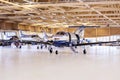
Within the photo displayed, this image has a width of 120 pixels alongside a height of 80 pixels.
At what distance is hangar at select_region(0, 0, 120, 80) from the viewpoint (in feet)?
17.8

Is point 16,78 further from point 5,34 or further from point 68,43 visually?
point 5,34

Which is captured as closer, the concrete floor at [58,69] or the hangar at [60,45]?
the concrete floor at [58,69]

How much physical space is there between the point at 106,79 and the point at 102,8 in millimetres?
10122

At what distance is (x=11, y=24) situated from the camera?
25219mm

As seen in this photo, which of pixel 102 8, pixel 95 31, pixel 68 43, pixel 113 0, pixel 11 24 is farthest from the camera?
pixel 95 31

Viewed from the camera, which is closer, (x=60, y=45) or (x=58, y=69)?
(x=58, y=69)

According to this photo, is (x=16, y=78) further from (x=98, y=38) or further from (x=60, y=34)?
(x=98, y=38)

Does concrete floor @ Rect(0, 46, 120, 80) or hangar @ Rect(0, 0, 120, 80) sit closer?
concrete floor @ Rect(0, 46, 120, 80)

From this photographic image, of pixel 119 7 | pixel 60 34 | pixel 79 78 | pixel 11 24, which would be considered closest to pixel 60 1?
pixel 60 34

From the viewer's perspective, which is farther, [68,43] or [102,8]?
[102,8]

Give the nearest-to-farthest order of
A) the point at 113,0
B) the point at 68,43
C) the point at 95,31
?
the point at 113,0 → the point at 68,43 → the point at 95,31

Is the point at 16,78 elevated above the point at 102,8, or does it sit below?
below

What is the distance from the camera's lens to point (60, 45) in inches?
488

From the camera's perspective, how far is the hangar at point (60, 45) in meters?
5.44
